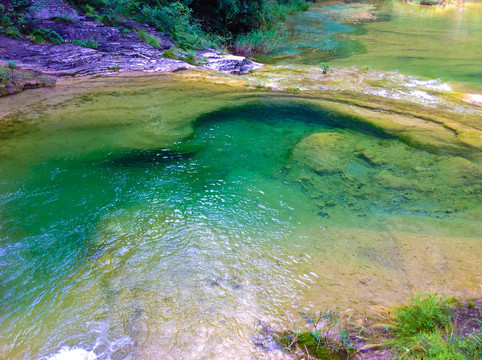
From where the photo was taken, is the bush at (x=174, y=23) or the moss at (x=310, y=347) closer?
the moss at (x=310, y=347)

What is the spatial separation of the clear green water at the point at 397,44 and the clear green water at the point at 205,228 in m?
5.21

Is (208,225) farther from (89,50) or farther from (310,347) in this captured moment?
(89,50)

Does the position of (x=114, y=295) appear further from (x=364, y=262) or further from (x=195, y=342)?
(x=364, y=262)

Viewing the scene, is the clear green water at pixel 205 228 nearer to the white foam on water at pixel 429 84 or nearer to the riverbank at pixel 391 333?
the riverbank at pixel 391 333

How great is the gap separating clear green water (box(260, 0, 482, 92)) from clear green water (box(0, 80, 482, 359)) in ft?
17.1

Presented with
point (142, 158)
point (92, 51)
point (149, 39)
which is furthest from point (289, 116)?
point (92, 51)

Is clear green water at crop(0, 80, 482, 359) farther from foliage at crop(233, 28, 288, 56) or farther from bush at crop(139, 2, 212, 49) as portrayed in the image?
foliage at crop(233, 28, 288, 56)

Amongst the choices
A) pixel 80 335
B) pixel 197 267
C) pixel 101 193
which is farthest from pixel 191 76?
pixel 80 335

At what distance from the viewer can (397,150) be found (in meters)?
5.23

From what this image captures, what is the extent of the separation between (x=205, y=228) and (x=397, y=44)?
13143 millimetres

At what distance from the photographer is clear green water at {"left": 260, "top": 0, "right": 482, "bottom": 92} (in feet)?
31.2

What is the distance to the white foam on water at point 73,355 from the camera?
7.98ft

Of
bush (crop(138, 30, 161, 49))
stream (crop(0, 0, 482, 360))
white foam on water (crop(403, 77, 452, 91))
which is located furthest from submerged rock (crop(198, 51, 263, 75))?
white foam on water (crop(403, 77, 452, 91))

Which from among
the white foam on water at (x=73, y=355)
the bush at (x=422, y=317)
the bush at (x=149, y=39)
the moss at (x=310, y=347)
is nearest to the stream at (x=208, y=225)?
the white foam on water at (x=73, y=355)
